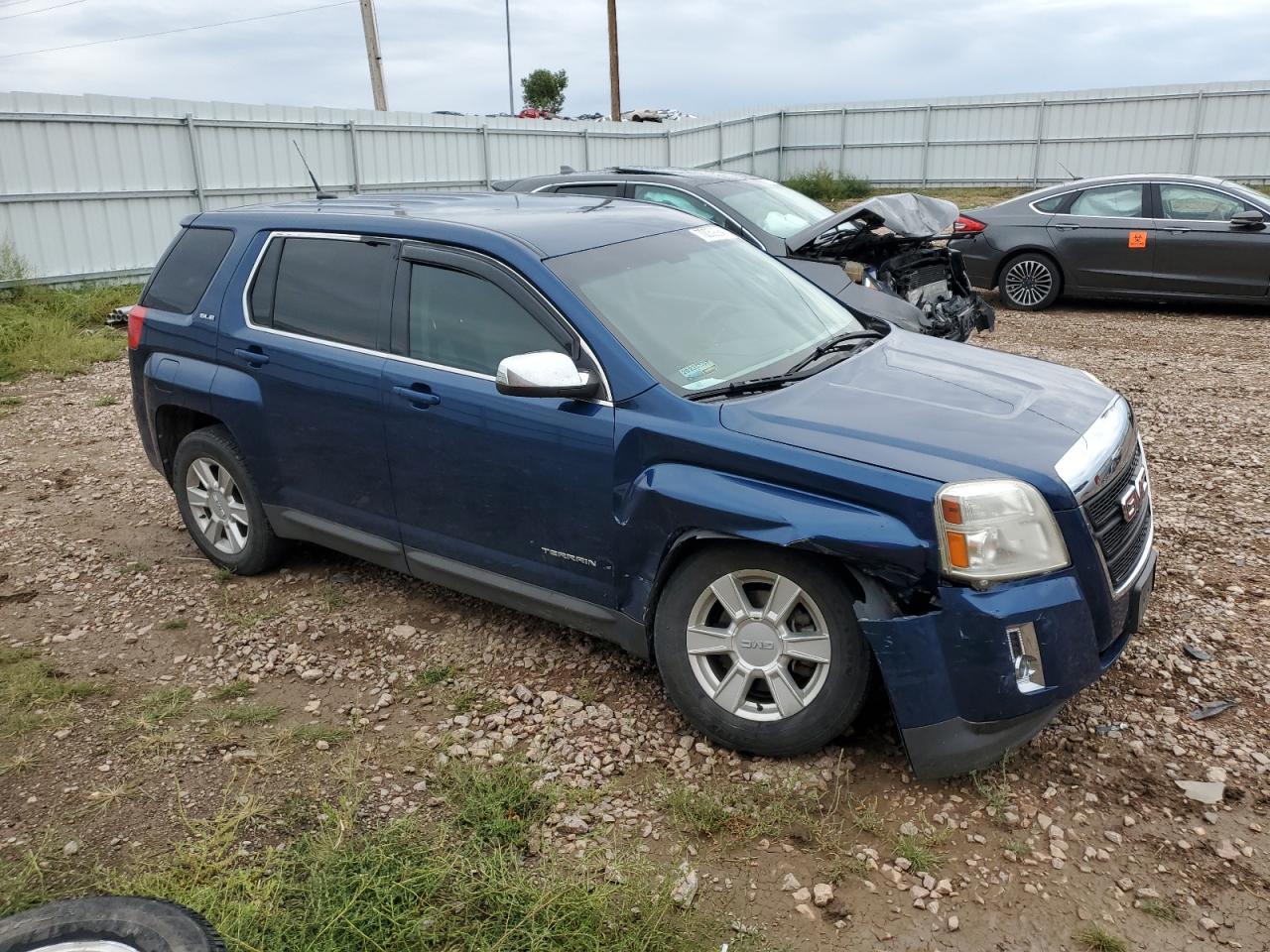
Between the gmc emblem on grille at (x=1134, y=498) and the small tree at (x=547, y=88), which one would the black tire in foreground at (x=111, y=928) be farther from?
the small tree at (x=547, y=88)

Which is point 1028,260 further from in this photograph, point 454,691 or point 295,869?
point 295,869

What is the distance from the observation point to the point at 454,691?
13.1 feet

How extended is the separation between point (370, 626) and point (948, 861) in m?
2.68

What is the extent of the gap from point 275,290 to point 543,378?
184cm

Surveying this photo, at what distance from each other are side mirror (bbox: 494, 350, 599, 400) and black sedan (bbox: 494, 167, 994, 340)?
4.16 m

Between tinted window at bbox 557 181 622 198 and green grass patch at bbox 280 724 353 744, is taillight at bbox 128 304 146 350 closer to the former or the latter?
green grass patch at bbox 280 724 353 744

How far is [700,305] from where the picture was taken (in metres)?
4.06

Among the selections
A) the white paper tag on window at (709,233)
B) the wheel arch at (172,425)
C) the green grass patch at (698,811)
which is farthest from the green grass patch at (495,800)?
the wheel arch at (172,425)

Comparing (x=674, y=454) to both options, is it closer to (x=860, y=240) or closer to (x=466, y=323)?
(x=466, y=323)

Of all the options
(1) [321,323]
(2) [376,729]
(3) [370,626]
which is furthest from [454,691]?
(1) [321,323]

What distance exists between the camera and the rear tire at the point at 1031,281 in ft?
38.5

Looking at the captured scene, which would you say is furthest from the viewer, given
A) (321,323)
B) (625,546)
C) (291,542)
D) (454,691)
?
(291,542)

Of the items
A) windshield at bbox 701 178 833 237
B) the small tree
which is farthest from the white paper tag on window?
the small tree

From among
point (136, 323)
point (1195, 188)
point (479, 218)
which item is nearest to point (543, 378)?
point (479, 218)
